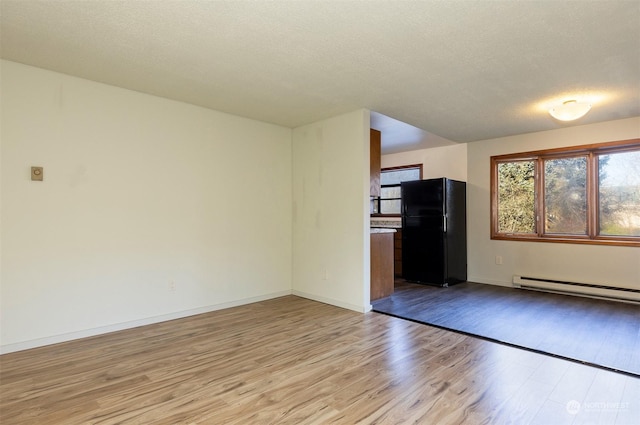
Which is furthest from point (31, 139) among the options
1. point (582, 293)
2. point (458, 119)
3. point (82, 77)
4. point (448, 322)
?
point (582, 293)

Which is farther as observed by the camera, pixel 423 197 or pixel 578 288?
pixel 423 197

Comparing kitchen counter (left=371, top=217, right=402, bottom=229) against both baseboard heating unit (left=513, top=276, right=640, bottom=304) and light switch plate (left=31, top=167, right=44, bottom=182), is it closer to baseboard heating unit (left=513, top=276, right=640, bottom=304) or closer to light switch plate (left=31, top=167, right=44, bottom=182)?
baseboard heating unit (left=513, top=276, right=640, bottom=304)

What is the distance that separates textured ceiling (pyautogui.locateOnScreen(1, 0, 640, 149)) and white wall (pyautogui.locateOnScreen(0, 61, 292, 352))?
0.30 meters

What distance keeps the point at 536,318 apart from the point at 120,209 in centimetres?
448

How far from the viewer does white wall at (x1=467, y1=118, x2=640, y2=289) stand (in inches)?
172

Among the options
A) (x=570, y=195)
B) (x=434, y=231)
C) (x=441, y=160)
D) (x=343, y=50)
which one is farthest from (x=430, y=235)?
(x=343, y=50)

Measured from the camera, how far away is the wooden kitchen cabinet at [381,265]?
4.32m

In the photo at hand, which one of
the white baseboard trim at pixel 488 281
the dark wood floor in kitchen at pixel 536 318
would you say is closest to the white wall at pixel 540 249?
the white baseboard trim at pixel 488 281

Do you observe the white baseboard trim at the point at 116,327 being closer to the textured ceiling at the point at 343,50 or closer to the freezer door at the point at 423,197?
the textured ceiling at the point at 343,50

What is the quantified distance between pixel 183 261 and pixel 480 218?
4.63 metres

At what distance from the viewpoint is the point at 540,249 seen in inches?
197

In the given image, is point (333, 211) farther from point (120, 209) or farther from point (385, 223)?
point (385, 223)

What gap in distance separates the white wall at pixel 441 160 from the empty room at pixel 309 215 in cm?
35

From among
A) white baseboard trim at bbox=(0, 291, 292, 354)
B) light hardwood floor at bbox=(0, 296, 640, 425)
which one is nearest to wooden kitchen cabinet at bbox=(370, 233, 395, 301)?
light hardwood floor at bbox=(0, 296, 640, 425)
